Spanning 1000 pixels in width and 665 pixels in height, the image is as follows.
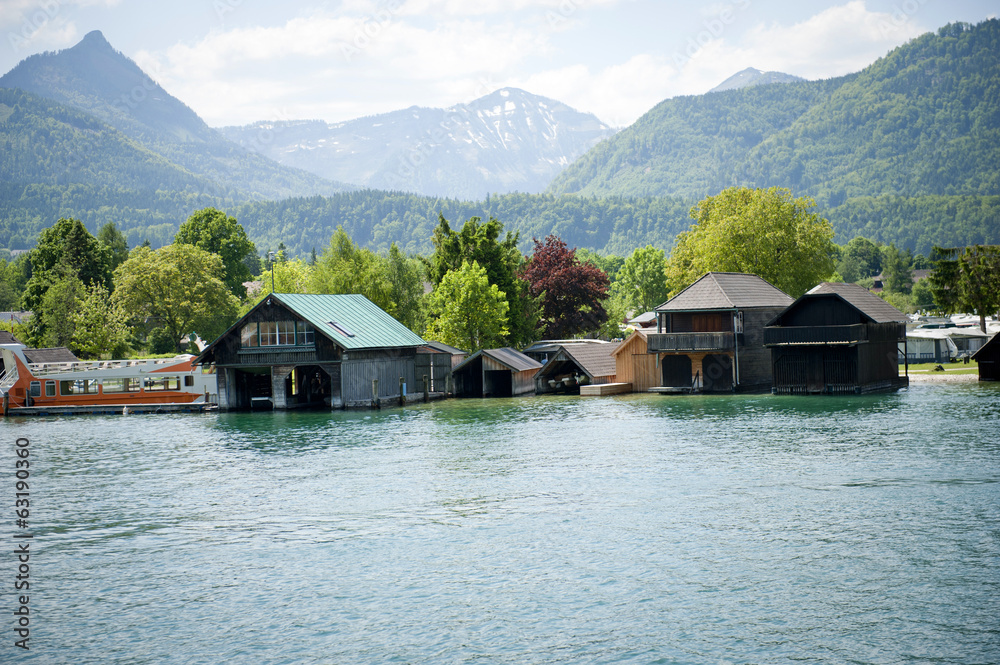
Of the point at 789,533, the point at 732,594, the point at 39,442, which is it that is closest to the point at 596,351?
the point at 39,442

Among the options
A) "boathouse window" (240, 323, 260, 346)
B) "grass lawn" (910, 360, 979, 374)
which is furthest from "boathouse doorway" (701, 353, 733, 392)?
"boathouse window" (240, 323, 260, 346)

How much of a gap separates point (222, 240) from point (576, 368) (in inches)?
2561

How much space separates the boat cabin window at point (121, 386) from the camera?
73500mm

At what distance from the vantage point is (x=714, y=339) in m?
70.6

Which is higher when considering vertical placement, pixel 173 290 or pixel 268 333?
pixel 173 290

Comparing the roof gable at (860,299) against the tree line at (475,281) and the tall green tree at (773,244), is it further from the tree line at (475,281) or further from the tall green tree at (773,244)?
the tree line at (475,281)

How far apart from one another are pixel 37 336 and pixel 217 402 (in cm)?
3671

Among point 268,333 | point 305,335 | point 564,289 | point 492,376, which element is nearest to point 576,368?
point 492,376

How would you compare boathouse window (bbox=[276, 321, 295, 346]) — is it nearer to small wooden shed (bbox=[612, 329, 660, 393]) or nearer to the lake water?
the lake water

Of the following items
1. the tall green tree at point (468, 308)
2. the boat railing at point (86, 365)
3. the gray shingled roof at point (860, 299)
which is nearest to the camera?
the gray shingled roof at point (860, 299)

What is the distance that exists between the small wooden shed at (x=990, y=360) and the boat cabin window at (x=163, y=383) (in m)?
61.3

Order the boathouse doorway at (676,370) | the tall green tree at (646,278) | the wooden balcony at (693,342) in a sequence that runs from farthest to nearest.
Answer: the tall green tree at (646,278), the boathouse doorway at (676,370), the wooden balcony at (693,342)

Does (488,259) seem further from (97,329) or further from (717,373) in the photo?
(97,329)

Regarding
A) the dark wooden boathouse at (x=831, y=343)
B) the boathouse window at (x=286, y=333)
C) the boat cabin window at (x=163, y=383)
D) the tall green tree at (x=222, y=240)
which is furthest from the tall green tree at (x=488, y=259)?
the tall green tree at (x=222, y=240)
